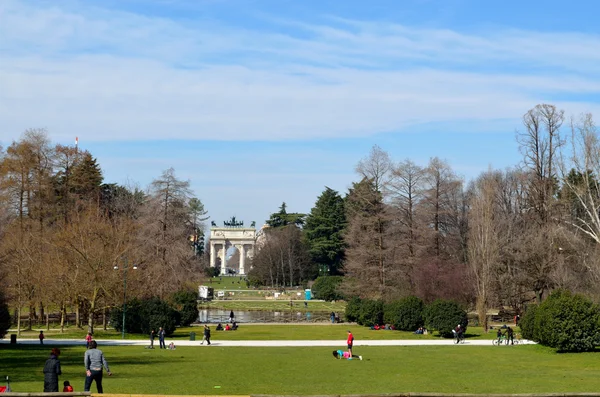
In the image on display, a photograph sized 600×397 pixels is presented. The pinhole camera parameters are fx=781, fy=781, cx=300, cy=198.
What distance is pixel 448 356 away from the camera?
119ft

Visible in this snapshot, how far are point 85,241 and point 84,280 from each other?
3218mm

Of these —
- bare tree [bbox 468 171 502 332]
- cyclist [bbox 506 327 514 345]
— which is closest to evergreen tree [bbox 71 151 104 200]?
bare tree [bbox 468 171 502 332]

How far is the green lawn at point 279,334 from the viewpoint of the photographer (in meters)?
49.1

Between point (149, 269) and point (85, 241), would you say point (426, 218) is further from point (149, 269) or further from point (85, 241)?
point (85, 241)

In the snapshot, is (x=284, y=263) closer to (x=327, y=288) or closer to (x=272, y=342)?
A: (x=327, y=288)

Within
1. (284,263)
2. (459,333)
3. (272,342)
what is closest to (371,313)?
(459,333)

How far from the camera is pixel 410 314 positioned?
55.5 meters

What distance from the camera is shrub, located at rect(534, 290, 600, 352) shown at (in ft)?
122

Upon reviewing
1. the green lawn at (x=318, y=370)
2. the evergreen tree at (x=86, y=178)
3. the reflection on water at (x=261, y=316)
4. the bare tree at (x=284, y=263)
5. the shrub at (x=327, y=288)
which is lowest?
the green lawn at (x=318, y=370)

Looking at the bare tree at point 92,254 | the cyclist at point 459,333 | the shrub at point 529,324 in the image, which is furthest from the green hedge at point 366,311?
the bare tree at point 92,254

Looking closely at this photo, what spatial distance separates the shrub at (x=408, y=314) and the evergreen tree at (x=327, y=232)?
57079 mm

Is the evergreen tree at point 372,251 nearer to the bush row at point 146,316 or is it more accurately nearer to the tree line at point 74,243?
the tree line at point 74,243

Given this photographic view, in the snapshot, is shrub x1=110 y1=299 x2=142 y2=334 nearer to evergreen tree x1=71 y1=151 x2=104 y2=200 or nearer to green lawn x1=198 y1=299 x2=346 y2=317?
green lawn x1=198 y1=299 x2=346 y2=317

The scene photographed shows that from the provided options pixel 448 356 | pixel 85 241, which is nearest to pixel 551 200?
pixel 448 356
